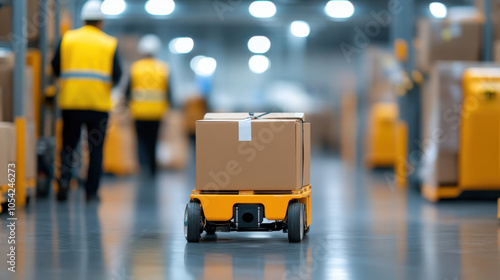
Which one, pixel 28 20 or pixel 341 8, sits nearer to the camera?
pixel 28 20

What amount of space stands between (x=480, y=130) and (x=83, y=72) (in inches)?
142

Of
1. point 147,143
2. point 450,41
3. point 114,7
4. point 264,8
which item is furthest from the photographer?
point 114,7

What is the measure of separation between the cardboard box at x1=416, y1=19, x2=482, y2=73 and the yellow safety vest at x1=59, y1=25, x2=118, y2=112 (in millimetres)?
3412

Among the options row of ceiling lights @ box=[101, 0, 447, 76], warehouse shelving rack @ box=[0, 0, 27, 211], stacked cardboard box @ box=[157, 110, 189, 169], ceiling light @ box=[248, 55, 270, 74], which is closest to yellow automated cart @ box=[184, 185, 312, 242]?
warehouse shelving rack @ box=[0, 0, 27, 211]

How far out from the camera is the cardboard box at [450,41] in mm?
8734

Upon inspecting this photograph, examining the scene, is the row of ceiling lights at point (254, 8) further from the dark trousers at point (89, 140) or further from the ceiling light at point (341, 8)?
the dark trousers at point (89, 140)

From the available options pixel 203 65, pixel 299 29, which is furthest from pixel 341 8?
pixel 203 65

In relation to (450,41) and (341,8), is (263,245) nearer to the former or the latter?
(450,41)

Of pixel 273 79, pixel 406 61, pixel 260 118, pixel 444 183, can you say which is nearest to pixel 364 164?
pixel 406 61

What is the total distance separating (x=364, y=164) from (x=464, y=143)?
895cm

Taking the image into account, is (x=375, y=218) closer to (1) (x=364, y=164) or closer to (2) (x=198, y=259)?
(2) (x=198, y=259)

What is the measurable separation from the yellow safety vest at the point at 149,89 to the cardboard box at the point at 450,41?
399cm

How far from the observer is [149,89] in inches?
454

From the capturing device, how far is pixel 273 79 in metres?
35.2
